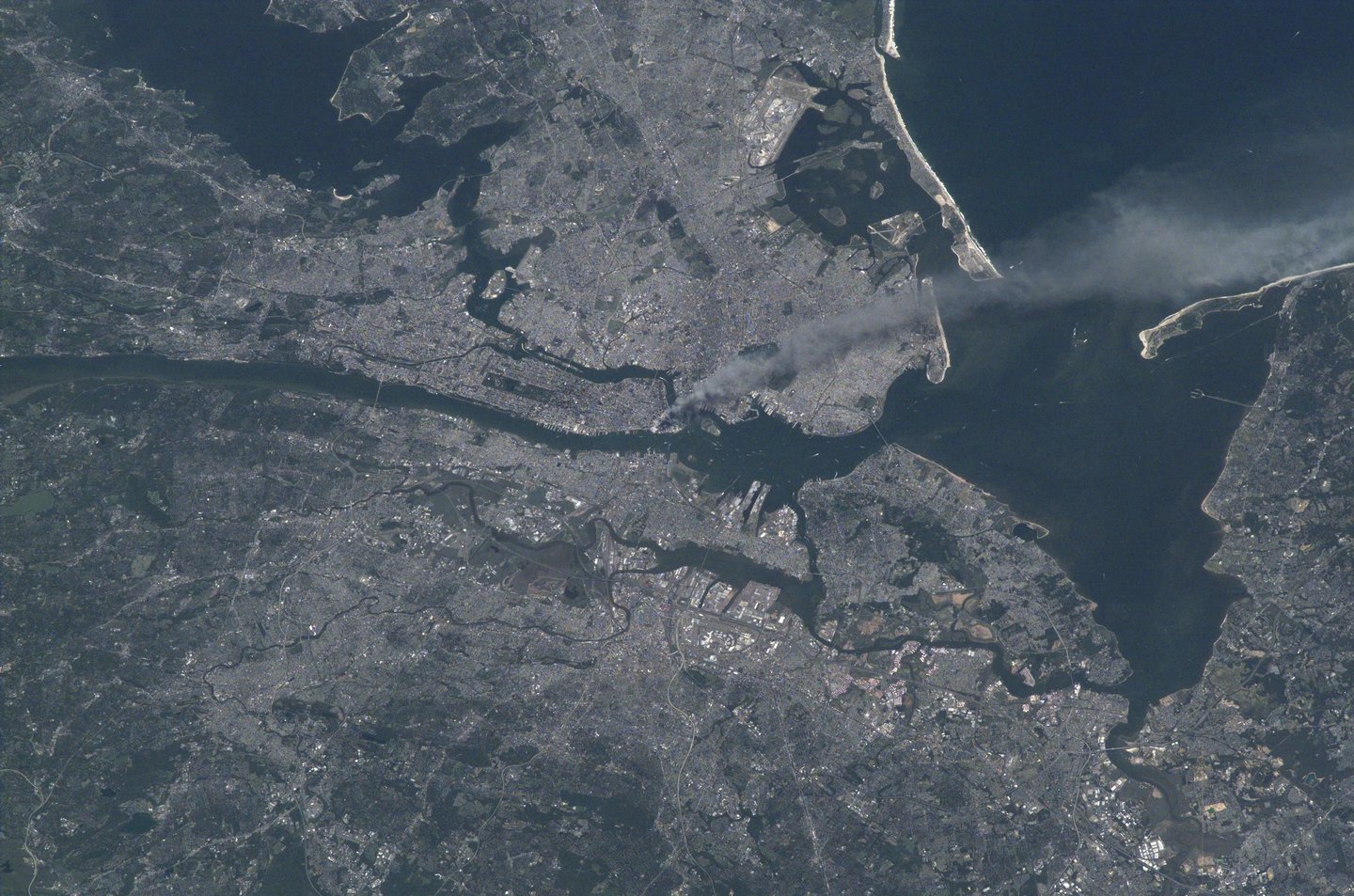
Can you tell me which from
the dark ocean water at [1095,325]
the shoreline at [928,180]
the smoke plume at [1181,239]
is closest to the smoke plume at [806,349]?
the smoke plume at [1181,239]

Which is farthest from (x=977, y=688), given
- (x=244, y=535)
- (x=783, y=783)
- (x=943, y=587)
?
(x=244, y=535)

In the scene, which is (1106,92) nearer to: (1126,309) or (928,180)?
(928,180)

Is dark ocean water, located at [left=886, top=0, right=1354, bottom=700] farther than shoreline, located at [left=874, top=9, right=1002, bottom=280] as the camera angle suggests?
No

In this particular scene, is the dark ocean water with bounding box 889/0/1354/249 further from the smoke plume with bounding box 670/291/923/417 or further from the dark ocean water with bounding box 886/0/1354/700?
the smoke plume with bounding box 670/291/923/417

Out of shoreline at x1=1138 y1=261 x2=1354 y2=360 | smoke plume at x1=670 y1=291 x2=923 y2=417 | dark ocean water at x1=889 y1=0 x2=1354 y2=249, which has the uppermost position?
dark ocean water at x1=889 y1=0 x2=1354 y2=249

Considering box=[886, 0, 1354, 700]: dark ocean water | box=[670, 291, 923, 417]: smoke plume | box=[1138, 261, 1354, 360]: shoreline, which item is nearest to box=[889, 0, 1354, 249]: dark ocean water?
box=[886, 0, 1354, 700]: dark ocean water

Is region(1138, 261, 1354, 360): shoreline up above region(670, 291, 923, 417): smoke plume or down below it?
above

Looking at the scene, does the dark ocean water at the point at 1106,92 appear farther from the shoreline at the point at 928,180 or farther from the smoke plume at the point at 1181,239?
the shoreline at the point at 928,180

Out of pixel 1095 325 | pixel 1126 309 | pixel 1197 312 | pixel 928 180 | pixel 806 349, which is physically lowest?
pixel 806 349

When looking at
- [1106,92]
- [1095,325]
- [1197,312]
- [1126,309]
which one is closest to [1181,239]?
[1197,312]

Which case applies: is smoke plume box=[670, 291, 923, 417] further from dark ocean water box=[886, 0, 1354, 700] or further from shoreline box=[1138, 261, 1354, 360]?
shoreline box=[1138, 261, 1354, 360]

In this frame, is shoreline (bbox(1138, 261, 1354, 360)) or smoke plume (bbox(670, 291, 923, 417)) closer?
shoreline (bbox(1138, 261, 1354, 360))

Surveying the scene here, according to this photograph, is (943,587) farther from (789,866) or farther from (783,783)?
(789,866)
